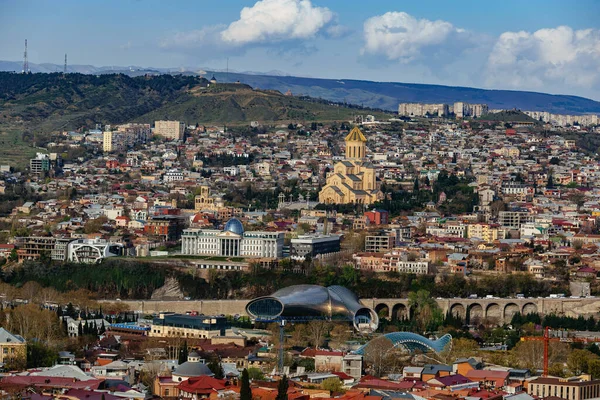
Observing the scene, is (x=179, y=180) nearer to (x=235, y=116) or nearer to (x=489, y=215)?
(x=489, y=215)

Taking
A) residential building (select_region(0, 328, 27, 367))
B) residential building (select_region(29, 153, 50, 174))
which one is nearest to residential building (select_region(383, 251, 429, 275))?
residential building (select_region(0, 328, 27, 367))

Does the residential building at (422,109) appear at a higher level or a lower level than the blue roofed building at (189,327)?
higher

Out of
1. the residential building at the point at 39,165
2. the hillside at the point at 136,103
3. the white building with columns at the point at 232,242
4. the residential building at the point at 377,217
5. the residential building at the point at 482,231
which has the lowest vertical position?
the white building with columns at the point at 232,242

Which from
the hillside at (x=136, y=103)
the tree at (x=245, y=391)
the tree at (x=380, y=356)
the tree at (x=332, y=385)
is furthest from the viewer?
the hillside at (x=136, y=103)

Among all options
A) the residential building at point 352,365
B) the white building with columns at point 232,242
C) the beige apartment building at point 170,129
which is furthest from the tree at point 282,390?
the beige apartment building at point 170,129

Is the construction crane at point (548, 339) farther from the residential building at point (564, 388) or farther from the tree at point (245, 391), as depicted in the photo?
the tree at point (245, 391)

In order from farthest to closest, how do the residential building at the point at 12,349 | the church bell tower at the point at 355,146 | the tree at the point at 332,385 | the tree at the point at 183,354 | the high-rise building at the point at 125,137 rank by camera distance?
1. the high-rise building at the point at 125,137
2. the church bell tower at the point at 355,146
3. the tree at the point at 183,354
4. the residential building at the point at 12,349
5. the tree at the point at 332,385

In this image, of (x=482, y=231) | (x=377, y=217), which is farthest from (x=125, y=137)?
(x=482, y=231)

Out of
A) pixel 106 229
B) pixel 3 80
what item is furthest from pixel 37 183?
pixel 3 80
